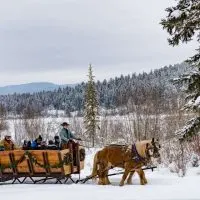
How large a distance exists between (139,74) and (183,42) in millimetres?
109669

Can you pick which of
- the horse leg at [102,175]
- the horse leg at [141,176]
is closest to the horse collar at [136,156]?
the horse leg at [141,176]

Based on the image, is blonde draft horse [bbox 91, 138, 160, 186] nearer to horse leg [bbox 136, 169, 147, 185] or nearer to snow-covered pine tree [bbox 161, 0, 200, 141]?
horse leg [bbox 136, 169, 147, 185]

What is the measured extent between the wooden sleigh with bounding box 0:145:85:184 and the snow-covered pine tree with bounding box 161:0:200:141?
621cm

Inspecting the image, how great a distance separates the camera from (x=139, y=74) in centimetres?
12062

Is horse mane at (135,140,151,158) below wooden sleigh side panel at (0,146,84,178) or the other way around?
the other way around

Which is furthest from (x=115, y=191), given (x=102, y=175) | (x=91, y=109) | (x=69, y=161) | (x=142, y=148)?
(x=91, y=109)

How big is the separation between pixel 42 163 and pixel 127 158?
119 inches

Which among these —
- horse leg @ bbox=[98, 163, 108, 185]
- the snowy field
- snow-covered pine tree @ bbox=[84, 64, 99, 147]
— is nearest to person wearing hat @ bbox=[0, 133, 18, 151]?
the snowy field

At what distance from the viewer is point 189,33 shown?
1100 cm

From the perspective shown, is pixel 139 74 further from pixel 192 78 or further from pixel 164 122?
pixel 192 78

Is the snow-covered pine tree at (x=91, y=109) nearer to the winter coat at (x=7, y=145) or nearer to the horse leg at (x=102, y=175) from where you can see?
the winter coat at (x=7, y=145)

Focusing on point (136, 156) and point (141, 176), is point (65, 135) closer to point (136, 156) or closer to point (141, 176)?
point (136, 156)

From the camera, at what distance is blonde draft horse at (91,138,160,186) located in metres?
14.9

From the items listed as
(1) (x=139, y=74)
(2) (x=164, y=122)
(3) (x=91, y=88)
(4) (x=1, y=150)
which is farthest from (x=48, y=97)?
(4) (x=1, y=150)
